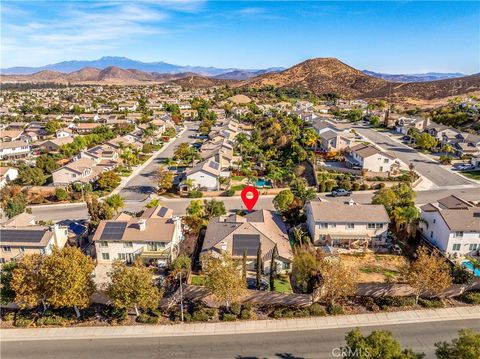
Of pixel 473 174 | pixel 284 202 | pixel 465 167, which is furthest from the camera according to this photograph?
pixel 465 167

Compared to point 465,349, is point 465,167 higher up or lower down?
higher up

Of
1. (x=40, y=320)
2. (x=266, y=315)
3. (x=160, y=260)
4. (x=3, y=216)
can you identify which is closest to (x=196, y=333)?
(x=266, y=315)

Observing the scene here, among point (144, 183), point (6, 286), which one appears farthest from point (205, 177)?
point (6, 286)

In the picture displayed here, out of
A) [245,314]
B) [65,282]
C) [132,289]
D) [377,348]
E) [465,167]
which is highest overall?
[465,167]

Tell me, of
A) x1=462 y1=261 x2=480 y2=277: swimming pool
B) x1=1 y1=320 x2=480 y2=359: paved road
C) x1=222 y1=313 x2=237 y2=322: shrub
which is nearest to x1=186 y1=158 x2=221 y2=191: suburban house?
x1=222 y1=313 x2=237 y2=322: shrub

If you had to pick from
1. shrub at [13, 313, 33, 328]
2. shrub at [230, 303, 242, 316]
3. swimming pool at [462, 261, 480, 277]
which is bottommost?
shrub at [13, 313, 33, 328]

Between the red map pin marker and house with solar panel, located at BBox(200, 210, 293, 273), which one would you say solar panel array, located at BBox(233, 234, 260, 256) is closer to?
house with solar panel, located at BBox(200, 210, 293, 273)

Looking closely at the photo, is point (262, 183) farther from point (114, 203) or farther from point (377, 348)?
point (377, 348)

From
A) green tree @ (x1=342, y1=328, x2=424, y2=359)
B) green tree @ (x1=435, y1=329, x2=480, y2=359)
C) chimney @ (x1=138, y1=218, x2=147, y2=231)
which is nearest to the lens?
green tree @ (x1=435, y1=329, x2=480, y2=359)
